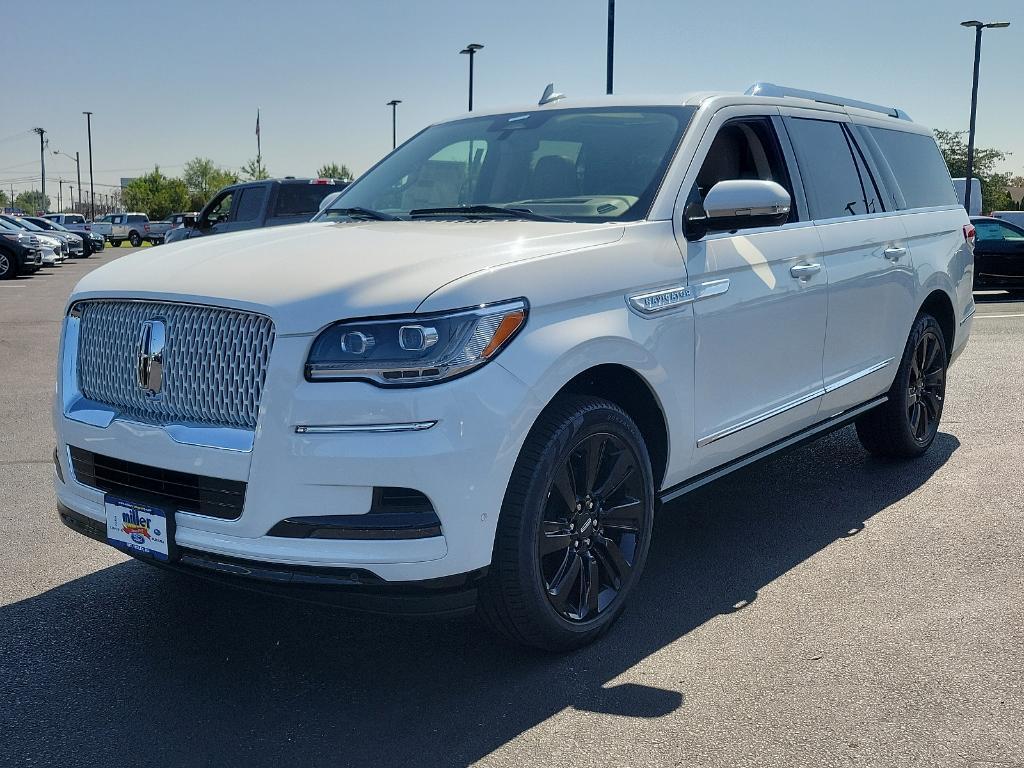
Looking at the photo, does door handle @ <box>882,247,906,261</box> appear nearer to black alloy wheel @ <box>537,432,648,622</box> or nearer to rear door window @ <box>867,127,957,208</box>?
rear door window @ <box>867,127,957,208</box>

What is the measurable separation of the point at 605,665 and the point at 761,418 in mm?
1442

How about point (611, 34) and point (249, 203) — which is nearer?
point (249, 203)

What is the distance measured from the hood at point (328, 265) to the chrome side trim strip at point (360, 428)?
0.93 feet

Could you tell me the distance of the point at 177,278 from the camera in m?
3.50

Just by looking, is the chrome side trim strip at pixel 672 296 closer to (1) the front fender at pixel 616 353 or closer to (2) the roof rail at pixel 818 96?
(1) the front fender at pixel 616 353

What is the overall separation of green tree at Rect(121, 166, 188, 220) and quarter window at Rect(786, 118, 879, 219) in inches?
4249

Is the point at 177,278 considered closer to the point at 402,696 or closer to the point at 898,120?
the point at 402,696

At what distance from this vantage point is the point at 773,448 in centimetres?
488

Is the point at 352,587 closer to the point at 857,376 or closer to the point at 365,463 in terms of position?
the point at 365,463

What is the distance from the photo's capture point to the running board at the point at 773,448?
14.0ft

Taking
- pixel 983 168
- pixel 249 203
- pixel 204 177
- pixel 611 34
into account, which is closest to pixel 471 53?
pixel 611 34

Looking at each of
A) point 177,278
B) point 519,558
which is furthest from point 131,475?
point 519,558

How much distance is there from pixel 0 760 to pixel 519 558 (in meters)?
1.55

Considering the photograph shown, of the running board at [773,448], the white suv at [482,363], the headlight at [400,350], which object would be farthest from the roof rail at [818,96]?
the headlight at [400,350]
